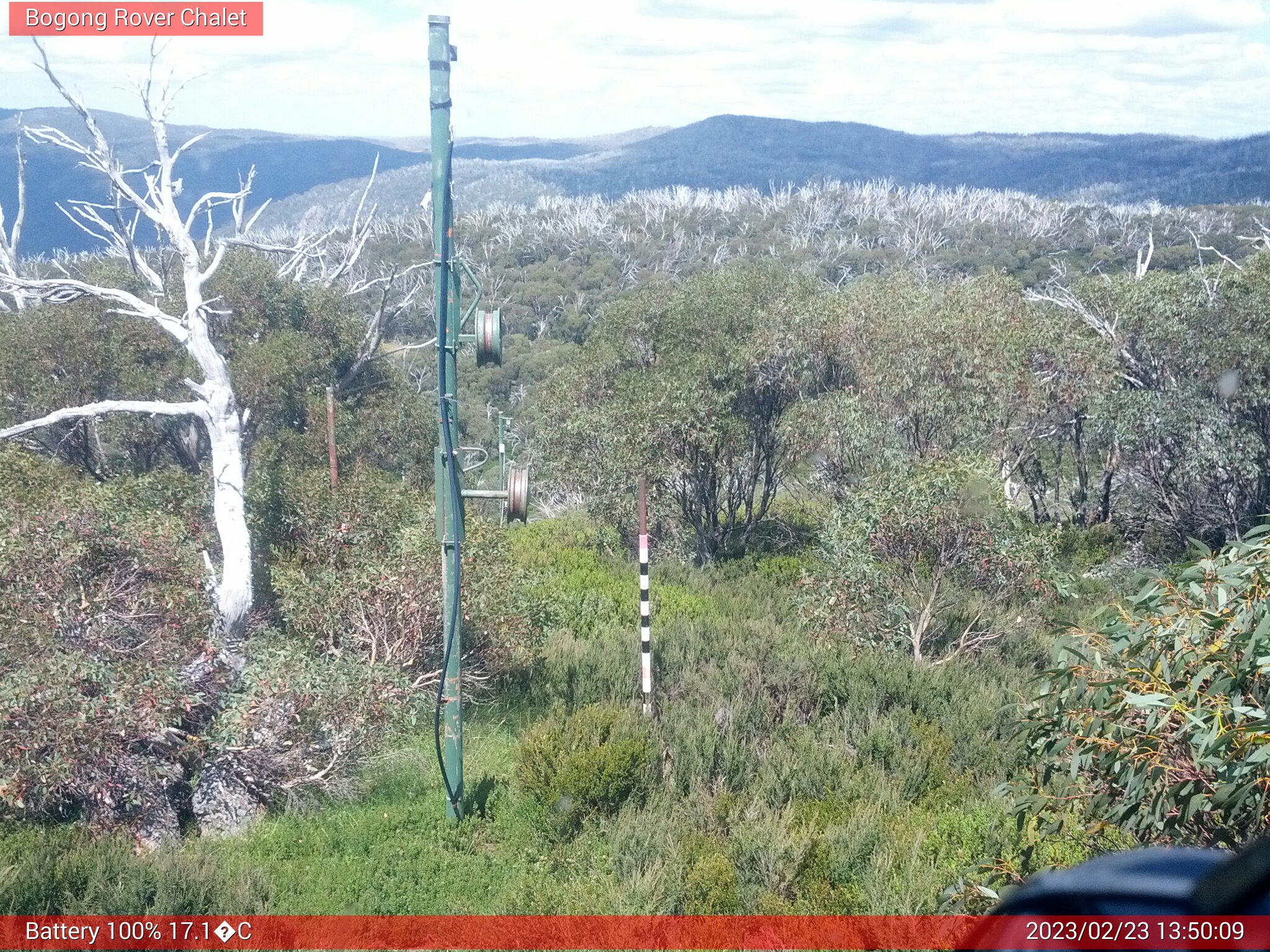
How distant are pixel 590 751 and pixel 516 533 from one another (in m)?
11.2

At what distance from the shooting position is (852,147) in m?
172

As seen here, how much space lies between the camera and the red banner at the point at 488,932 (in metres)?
5.27

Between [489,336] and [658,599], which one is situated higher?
[489,336]

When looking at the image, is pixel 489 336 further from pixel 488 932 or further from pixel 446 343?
pixel 488 932

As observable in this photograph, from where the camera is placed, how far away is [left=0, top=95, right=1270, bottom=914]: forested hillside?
5.77m

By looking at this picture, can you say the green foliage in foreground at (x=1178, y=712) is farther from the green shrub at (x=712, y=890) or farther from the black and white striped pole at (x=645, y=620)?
the black and white striped pole at (x=645, y=620)

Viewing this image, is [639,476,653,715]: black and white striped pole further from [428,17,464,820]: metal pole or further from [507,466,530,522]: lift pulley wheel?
[507,466,530,522]: lift pulley wheel

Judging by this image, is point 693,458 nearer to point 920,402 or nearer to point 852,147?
point 920,402

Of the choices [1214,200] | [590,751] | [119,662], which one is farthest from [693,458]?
[1214,200]

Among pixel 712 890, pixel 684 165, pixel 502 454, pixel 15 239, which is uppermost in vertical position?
pixel 684 165

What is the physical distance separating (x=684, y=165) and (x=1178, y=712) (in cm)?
16223

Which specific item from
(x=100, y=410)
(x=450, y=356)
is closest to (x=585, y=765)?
(x=450, y=356)

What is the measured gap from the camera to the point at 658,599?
46.2ft

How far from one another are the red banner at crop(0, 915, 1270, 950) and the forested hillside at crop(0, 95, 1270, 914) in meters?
0.18
